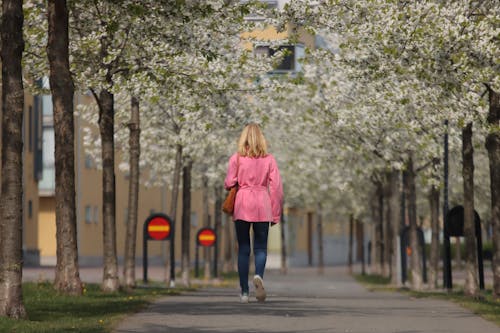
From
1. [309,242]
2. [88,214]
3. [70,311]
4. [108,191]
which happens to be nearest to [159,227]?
[108,191]

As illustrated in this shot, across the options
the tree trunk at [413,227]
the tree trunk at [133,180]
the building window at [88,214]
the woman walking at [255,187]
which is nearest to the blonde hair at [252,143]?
the woman walking at [255,187]

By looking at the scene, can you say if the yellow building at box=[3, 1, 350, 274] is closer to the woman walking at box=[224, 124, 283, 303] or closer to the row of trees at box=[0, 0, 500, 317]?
the row of trees at box=[0, 0, 500, 317]

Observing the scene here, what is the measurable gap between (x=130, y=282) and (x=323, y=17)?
826 centimetres

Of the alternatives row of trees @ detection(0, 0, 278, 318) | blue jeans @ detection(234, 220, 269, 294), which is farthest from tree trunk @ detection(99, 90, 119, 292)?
blue jeans @ detection(234, 220, 269, 294)

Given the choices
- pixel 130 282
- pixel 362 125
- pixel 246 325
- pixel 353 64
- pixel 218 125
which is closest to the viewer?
pixel 246 325

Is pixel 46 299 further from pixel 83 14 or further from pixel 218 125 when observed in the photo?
pixel 218 125

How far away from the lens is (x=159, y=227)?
3034 centimetres

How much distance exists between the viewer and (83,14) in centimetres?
2209

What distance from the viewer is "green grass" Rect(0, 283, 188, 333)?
12947 millimetres

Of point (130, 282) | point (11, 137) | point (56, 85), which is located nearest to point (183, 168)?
point (130, 282)

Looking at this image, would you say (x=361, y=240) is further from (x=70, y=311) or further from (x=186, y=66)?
(x=70, y=311)

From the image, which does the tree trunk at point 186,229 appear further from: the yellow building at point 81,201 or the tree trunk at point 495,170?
the yellow building at point 81,201

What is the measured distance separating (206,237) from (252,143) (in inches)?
958

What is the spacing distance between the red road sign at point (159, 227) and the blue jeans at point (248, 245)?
1560 cm
